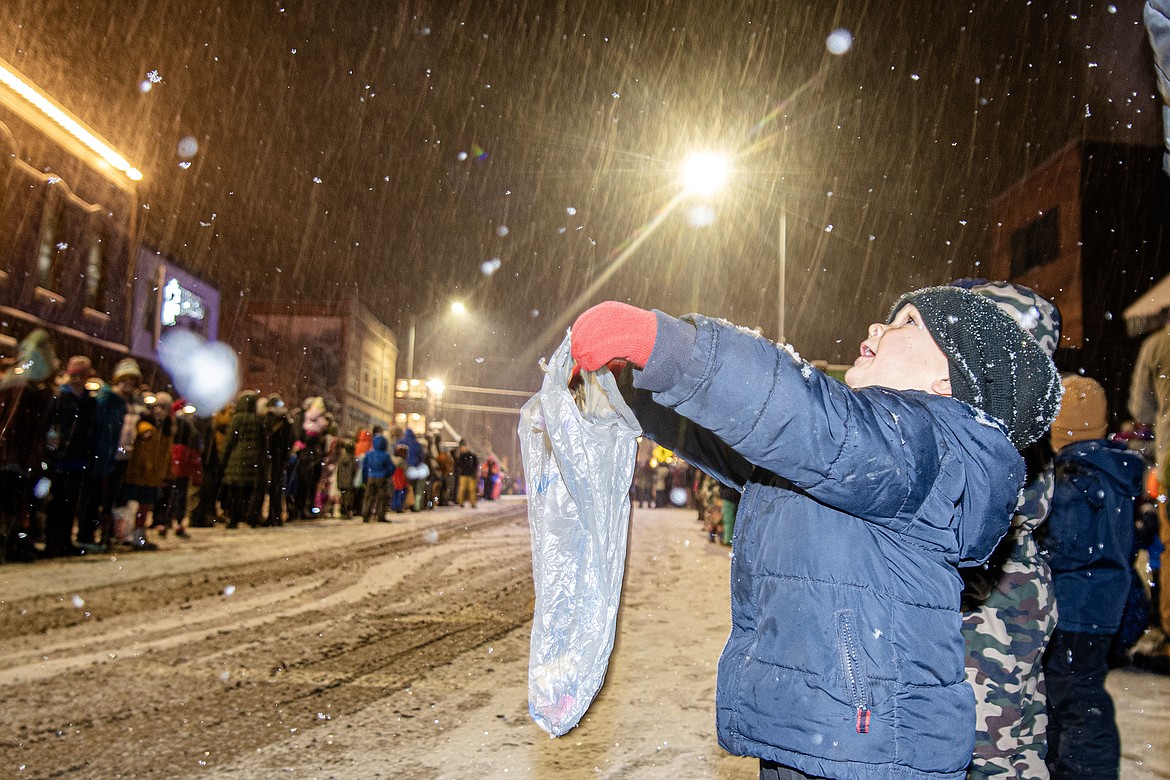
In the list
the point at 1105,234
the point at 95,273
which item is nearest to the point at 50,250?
the point at 95,273

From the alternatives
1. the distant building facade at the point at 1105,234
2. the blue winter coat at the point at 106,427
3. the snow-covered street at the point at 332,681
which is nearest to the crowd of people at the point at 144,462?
the blue winter coat at the point at 106,427

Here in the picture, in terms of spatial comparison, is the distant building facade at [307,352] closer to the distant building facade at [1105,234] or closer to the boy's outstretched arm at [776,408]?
the distant building facade at [1105,234]

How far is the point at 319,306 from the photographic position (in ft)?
147

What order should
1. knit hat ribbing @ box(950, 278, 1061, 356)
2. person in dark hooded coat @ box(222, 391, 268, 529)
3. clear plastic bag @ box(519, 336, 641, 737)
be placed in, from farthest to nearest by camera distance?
1. person in dark hooded coat @ box(222, 391, 268, 529)
2. knit hat ribbing @ box(950, 278, 1061, 356)
3. clear plastic bag @ box(519, 336, 641, 737)

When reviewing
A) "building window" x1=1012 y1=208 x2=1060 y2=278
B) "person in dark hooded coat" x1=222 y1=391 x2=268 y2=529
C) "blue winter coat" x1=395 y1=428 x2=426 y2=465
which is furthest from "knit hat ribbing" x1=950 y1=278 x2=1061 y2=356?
"building window" x1=1012 y1=208 x2=1060 y2=278

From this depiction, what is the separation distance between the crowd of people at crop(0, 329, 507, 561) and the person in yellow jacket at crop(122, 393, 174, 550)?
0.02 metres

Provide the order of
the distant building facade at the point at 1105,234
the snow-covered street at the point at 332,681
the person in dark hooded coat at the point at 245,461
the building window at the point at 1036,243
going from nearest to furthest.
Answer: the snow-covered street at the point at 332,681, the person in dark hooded coat at the point at 245,461, the distant building facade at the point at 1105,234, the building window at the point at 1036,243

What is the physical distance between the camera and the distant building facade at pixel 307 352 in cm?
4269

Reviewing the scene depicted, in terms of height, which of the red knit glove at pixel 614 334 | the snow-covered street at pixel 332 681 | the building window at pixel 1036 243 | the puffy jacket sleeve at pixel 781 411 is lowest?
the snow-covered street at pixel 332 681

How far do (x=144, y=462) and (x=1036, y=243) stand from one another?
2108 cm

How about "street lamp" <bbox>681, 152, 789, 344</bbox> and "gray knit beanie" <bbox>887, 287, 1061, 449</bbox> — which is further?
"street lamp" <bbox>681, 152, 789, 344</bbox>

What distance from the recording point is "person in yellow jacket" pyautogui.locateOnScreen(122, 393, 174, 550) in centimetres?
927

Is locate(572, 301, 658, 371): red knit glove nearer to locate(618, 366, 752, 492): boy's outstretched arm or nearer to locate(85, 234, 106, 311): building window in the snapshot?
locate(618, 366, 752, 492): boy's outstretched arm

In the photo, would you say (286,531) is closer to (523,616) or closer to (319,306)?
(523,616)
